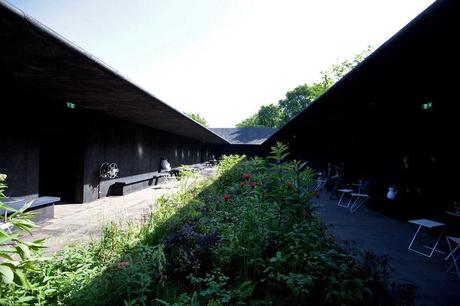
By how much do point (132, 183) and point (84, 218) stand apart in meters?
4.99

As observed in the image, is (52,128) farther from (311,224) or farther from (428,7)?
(428,7)

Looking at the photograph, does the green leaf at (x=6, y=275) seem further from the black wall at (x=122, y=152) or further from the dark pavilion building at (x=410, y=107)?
the black wall at (x=122, y=152)

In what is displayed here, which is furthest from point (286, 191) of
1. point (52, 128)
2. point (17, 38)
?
point (52, 128)

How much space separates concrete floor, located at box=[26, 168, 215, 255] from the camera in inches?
195

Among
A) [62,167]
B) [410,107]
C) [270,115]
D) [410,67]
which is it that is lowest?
[62,167]

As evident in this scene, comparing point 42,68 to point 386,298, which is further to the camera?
point 42,68

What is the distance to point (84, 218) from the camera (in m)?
Result: 6.70

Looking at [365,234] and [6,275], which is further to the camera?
[365,234]

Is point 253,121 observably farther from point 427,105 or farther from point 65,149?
point 427,105

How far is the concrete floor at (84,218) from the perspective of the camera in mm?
4949

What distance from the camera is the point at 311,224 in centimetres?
329

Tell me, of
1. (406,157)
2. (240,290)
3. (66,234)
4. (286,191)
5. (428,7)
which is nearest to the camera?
(428,7)

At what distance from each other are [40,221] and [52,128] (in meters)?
2.92

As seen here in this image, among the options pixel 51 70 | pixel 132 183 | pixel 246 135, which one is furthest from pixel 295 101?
pixel 51 70
